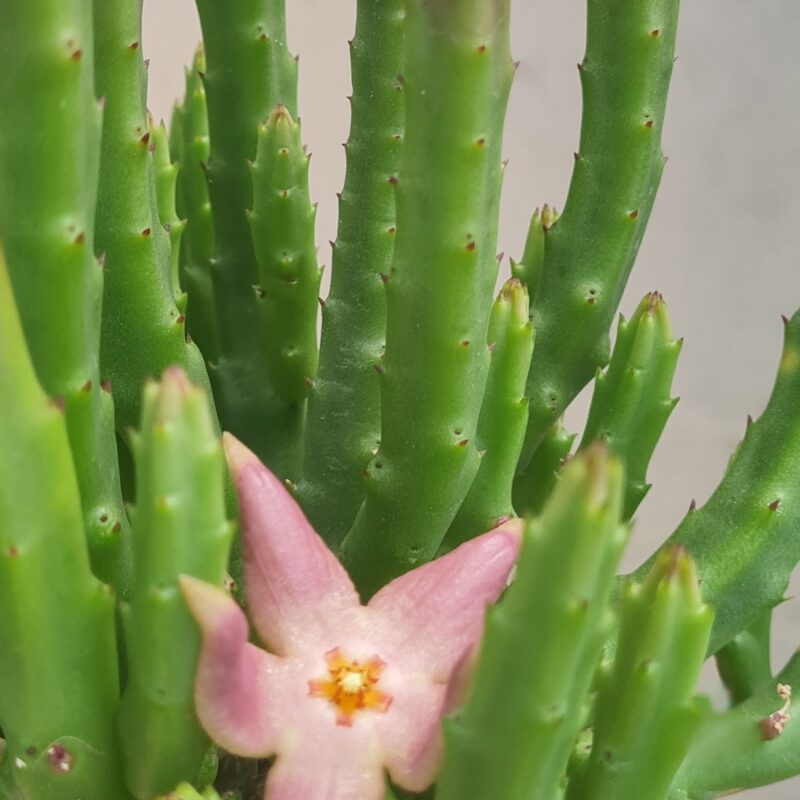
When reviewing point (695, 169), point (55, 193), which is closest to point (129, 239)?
point (55, 193)

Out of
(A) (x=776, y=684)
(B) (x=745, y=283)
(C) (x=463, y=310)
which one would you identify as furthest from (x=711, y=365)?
(C) (x=463, y=310)

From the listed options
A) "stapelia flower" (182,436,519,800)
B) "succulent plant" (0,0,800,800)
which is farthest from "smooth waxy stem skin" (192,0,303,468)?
"stapelia flower" (182,436,519,800)

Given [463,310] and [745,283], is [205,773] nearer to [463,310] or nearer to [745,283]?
[463,310]

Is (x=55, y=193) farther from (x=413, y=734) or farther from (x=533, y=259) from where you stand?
(x=533, y=259)

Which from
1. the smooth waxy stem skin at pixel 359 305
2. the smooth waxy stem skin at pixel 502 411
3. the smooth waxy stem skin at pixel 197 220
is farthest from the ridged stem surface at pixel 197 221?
the smooth waxy stem skin at pixel 502 411

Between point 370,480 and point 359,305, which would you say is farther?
point 359,305

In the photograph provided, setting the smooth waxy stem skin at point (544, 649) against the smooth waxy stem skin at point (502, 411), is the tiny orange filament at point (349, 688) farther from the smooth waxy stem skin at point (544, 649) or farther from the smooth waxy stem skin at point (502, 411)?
the smooth waxy stem skin at point (502, 411)

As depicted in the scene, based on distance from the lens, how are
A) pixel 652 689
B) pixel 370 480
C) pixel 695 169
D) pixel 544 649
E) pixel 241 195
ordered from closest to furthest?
pixel 544 649, pixel 652 689, pixel 370 480, pixel 241 195, pixel 695 169
